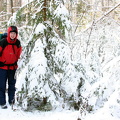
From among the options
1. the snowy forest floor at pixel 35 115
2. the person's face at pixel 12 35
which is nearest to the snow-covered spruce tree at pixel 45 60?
the snowy forest floor at pixel 35 115

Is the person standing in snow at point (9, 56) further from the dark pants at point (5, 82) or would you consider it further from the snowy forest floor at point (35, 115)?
the snowy forest floor at point (35, 115)

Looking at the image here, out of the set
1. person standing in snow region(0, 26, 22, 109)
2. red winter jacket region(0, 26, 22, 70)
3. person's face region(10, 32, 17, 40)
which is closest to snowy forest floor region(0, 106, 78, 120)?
person standing in snow region(0, 26, 22, 109)

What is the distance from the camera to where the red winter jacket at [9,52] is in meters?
4.32

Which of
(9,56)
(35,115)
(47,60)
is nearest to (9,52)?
(9,56)

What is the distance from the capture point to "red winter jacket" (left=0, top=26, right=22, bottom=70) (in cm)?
432

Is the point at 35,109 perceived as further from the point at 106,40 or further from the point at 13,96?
the point at 106,40

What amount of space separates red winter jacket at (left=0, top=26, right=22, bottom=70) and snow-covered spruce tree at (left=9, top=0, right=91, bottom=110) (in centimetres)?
17

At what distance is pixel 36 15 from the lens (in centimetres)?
457

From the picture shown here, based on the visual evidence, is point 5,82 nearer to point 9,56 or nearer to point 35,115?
point 9,56

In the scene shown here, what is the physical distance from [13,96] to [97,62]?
3.38 meters

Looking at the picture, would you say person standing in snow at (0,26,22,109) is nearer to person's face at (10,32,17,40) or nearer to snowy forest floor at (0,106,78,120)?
person's face at (10,32,17,40)

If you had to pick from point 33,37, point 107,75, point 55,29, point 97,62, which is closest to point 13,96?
point 33,37

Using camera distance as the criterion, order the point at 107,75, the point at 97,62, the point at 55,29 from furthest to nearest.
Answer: the point at 97,62
the point at 55,29
the point at 107,75

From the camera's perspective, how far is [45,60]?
4.42m
